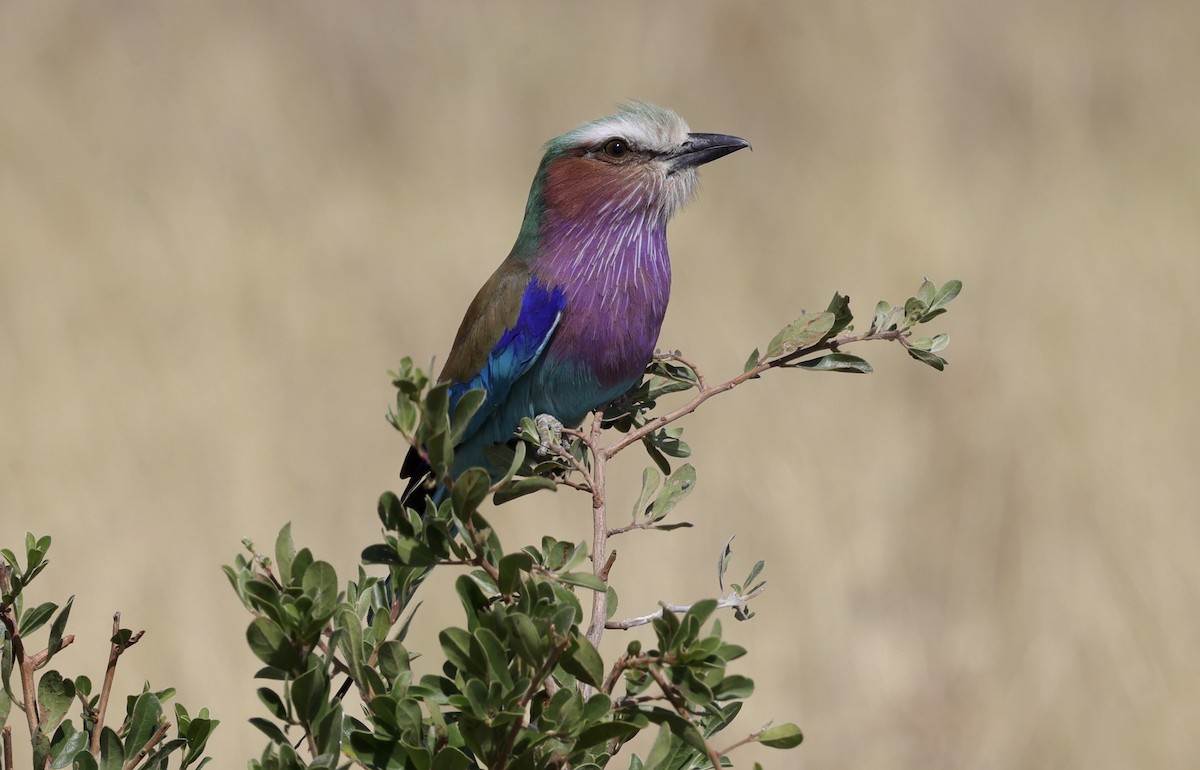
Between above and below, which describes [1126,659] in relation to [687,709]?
above

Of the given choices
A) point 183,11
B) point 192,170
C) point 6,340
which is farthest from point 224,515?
point 183,11

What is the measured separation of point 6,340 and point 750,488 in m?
3.01

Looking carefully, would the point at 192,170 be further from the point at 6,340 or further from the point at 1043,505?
the point at 1043,505

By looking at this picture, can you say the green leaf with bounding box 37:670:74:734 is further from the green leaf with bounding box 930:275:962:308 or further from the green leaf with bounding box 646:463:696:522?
the green leaf with bounding box 930:275:962:308

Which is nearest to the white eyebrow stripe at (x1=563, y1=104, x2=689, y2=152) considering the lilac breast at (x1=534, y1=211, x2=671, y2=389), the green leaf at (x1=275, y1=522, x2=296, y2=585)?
the lilac breast at (x1=534, y1=211, x2=671, y2=389)

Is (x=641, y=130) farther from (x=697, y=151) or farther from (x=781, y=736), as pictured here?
(x=781, y=736)

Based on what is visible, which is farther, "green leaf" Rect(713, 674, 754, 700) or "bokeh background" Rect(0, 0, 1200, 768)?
"bokeh background" Rect(0, 0, 1200, 768)

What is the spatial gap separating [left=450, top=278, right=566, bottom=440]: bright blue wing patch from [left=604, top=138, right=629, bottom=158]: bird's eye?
34cm

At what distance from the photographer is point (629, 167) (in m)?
2.88

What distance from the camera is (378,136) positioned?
23.0 ft

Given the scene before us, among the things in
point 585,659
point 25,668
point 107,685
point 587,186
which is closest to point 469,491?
point 585,659

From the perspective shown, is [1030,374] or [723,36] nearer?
[1030,374]

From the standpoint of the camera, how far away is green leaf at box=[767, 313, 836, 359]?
1.76 metres

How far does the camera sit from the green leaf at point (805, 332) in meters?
1.76
